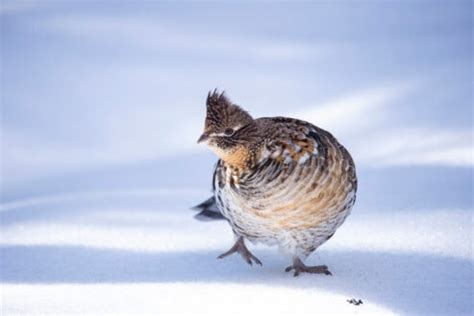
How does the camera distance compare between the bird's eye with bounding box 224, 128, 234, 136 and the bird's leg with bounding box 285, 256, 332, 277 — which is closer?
the bird's eye with bounding box 224, 128, 234, 136

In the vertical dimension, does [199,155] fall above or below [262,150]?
above

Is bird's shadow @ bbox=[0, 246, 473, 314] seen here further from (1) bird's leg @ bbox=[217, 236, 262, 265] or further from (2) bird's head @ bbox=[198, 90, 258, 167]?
(2) bird's head @ bbox=[198, 90, 258, 167]

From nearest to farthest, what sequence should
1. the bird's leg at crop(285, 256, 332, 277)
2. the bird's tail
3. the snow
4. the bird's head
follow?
the snow → the bird's head → the bird's leg at crop(285, 256, 332, 277) → the bird's tail

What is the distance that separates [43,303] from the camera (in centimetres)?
321

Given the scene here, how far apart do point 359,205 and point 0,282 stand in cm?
225

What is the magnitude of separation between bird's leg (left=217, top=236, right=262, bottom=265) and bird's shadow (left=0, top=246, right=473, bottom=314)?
1.8 inches

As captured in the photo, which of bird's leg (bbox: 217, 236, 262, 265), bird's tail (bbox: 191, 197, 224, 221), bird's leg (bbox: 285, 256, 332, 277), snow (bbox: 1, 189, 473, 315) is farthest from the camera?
bird's tail (bbox: 191, 197, 224, 221)

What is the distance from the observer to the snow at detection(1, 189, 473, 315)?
10.3 feet

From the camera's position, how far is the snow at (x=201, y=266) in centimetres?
313

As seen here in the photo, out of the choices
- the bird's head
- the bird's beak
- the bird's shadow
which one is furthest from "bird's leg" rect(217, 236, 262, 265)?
the bird's beak

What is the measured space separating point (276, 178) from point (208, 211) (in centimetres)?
101

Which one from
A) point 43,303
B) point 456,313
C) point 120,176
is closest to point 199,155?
point 120,176

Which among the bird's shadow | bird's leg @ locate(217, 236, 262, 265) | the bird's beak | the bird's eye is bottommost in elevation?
the bird's shadow

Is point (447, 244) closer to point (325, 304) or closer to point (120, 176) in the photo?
point (325, 304)
